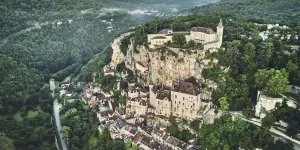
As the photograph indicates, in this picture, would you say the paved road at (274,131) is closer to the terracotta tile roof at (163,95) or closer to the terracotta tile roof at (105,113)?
the terracotta tile roof at (163,95)

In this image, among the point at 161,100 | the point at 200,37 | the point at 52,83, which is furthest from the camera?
the point at 52,83

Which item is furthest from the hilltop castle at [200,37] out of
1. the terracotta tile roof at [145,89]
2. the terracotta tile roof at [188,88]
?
the terracotta tile roof at [145,89]

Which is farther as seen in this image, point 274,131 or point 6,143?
point 6,143

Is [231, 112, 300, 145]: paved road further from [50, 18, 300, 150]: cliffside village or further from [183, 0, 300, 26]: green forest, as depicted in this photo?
[183, 0, 300, 26]: green forest

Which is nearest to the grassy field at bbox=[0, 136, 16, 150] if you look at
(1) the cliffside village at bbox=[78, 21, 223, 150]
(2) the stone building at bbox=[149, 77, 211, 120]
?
(1) the cliffside village at bbox=[78, 21, 223, 150]

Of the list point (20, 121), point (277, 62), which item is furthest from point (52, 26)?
point (277, 62)

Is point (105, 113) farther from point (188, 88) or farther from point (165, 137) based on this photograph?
point (188, 88)

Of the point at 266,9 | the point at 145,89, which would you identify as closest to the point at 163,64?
the point at 145,89
